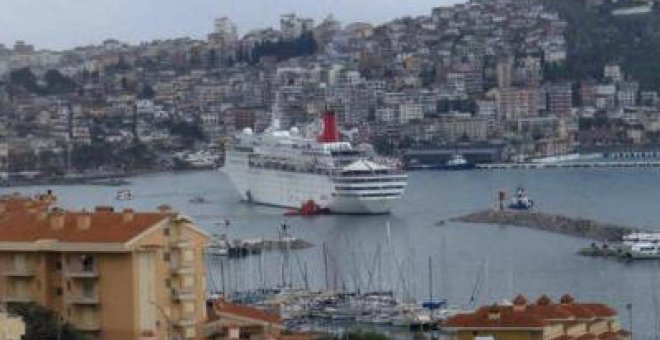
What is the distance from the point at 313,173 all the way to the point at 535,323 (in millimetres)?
27967

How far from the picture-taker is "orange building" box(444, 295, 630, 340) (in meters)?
11.1

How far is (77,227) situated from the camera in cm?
1060

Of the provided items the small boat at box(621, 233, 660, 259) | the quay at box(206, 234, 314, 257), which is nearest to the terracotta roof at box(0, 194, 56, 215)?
the small boat at box(621, 233, 660, 259)

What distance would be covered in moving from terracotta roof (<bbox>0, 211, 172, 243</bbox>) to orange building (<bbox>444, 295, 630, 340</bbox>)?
1655 mm

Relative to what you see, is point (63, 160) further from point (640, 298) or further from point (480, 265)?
point (640, 298)

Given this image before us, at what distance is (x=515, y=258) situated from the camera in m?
25.6

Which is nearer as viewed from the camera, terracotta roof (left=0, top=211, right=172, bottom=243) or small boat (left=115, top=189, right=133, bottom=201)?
terracotta roof (left=0, top=211, right=172, bottom=243)

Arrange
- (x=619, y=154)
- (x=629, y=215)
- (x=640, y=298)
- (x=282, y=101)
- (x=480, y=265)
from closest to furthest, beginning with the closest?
(x=640, y=298)
(x=480, y=265)
(x=629, y=215)
(x=619, y=154)
(x=282, y=101)

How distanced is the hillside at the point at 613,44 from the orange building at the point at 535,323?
2357 inches

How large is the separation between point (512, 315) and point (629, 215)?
23.6 m

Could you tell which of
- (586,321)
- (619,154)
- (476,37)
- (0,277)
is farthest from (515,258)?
(476,37)

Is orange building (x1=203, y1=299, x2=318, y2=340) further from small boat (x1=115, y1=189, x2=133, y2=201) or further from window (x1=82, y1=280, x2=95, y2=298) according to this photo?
small boat (x1=115, y1=189, x2=133, y2=201)

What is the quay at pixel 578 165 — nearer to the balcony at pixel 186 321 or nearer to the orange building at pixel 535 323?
the orange building at pixel 535 323

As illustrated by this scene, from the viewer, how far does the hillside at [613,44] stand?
72.2 meters
